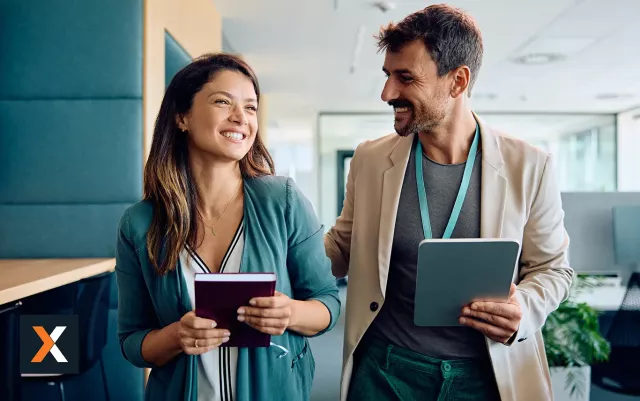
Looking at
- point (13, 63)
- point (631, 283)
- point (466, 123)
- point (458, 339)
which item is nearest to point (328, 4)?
point (13, 63)

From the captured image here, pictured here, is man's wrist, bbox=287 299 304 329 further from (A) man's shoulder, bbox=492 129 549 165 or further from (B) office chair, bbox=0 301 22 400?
(B) office chair, bbox=0 301 22 400

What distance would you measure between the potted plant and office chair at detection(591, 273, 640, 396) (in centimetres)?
13

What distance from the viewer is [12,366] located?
198 cm

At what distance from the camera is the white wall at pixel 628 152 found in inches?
441

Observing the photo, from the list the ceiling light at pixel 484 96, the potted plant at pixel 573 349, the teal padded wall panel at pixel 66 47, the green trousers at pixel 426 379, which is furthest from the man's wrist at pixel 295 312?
the ceiling light at pixel 484 96

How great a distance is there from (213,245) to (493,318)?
2.31 ft

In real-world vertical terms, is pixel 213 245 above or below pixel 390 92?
below

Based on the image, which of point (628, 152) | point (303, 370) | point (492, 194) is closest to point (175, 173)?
point (303, 370)

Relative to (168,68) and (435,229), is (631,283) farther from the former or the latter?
(168,68)

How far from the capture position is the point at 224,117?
1.38 m

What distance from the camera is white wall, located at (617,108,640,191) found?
11195 millimetres

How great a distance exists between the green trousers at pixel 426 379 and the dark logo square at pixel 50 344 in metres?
1.48

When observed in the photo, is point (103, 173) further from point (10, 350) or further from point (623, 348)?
point (623, 348)

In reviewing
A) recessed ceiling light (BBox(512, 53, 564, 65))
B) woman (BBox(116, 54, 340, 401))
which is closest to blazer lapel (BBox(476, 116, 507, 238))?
woman (BBox(116, 54, 340, 401))
